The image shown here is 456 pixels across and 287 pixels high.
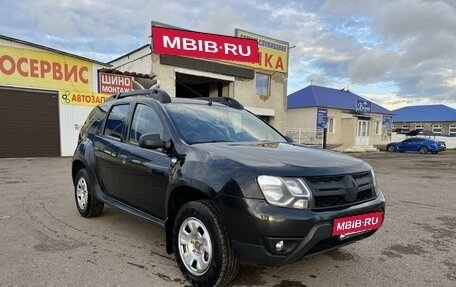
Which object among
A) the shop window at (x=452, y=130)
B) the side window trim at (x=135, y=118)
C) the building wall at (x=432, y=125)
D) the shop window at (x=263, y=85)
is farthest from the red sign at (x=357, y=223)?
the shop window at (x=452, y=130)

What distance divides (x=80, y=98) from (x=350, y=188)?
642 inches

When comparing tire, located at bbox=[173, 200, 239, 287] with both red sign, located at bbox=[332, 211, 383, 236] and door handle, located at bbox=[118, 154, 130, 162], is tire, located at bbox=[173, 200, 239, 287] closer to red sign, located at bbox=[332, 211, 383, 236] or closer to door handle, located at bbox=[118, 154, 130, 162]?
red sign, located at bbox=[332, 211, 383, 236]

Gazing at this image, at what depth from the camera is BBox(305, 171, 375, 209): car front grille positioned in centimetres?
315

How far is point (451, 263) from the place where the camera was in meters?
4.28

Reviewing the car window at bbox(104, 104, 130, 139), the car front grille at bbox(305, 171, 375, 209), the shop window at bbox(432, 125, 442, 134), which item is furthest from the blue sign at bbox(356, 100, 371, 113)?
the car front grille at bbox(305, 171, 375, 209)

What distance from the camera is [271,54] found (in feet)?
84.6

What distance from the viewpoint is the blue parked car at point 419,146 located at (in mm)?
34344

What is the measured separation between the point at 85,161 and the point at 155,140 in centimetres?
245

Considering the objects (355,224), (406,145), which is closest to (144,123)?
(355,224)

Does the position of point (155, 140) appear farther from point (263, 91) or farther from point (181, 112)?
point (263, 91)

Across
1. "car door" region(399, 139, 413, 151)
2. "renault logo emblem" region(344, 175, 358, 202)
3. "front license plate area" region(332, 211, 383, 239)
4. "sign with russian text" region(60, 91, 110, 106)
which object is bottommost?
"car door" region(399, 139, 413, 151)

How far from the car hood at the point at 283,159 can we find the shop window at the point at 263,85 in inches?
856

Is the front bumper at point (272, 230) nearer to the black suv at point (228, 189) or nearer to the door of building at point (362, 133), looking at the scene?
the black suv at point (228, 189)

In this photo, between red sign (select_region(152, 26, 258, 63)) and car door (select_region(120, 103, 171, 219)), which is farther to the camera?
red sign (select_region(152, 26, 258, 63))
